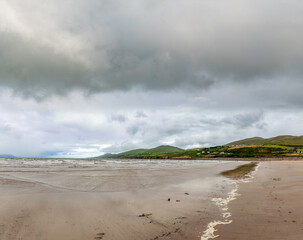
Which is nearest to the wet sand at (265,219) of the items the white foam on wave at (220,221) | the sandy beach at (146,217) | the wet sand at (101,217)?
the sandy beach at (146,217)

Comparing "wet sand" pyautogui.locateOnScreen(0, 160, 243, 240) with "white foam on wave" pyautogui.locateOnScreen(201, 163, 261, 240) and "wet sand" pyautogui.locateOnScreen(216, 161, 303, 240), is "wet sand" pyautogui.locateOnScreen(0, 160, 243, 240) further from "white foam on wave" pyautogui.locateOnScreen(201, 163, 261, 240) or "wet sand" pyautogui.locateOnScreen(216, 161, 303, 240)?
"wet sand" pyautogui.locateOnScreen(216, 161, 303, 240)

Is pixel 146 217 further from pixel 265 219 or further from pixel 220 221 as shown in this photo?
pixel 265 219

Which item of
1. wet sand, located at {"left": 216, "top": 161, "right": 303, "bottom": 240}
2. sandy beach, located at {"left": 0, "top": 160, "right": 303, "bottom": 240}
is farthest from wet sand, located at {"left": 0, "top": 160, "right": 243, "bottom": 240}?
wet sand, located at {"left": 216, "top": 161, "right": 303, "bottom": 240}

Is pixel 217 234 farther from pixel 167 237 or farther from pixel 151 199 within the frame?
pixel 151 199

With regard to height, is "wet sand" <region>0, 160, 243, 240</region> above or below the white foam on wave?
above

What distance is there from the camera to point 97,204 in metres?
11.5

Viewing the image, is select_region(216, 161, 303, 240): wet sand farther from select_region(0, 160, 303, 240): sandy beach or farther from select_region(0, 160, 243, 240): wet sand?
select_region(0, 160, 243, 240): wet sand

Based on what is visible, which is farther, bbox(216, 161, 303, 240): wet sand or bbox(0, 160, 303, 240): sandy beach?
bbox(0, 160, 303, 240): sandy beach

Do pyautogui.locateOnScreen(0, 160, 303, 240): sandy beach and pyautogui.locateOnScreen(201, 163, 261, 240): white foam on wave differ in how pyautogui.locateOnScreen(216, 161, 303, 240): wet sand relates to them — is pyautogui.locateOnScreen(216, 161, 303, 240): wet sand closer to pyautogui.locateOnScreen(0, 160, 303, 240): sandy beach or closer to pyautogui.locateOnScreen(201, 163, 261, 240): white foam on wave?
pyautogui.locateOnScreen(0, 160, 303, 240): sandy beach

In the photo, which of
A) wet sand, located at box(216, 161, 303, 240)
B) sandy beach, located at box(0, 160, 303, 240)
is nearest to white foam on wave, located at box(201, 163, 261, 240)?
sandy beach, located at box(0, 160, 303, 240)

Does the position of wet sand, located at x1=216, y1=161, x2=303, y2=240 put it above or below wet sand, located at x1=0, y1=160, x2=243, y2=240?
below

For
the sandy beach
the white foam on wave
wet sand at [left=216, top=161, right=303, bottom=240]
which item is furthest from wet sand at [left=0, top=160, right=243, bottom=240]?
wet sand at [left=216, top=161, right=303, bottom=240]

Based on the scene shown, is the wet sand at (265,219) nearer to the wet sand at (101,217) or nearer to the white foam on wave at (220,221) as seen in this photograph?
the white foam on wave at (220,221)

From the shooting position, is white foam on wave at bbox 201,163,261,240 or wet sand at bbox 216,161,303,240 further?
white foam on wave at bbox 201,163,261,240
